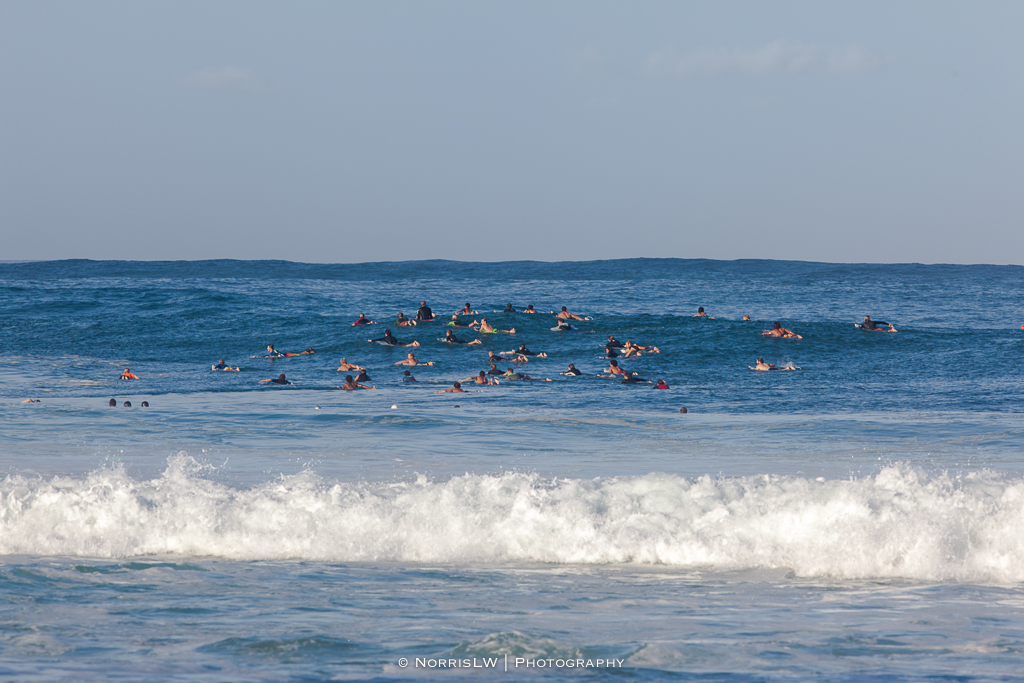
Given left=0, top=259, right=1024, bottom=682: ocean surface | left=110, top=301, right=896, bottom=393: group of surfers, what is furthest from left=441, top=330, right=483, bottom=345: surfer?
left=0, top=259, right=1024, bottom=682: ocean surface

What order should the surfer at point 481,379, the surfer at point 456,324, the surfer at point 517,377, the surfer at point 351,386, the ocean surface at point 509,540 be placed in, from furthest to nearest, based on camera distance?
the surfer at point 456,324 < the surfer at point 517,377 < the surfer at point 481,379 < the surfer at point 351,386 < the ocean surface at point 509,540

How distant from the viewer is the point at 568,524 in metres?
9.48

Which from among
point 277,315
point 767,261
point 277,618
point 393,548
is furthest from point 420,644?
point 767,261

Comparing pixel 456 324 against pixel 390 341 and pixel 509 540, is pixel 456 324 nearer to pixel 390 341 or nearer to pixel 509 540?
pixel 390 341

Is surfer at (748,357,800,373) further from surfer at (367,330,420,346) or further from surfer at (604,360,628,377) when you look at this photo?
surfer at (367,330,420,346)

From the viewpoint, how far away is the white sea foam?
8750mm

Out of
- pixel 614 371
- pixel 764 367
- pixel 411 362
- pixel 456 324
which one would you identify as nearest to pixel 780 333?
pixel 764 367

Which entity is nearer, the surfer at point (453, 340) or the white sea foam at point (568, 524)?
the white sea foam at point (568, 524)

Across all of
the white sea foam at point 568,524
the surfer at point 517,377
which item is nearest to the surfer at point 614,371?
the surfer at point 517,377

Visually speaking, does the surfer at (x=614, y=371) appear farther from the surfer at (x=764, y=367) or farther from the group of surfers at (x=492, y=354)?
the surfer at (x=764, y=367)

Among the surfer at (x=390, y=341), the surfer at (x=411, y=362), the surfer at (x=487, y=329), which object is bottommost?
the surfer at (x=411, y=362)

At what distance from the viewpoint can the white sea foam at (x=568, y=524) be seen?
8.75 m

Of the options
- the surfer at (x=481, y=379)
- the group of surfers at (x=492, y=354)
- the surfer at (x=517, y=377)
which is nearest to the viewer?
the surfer at (x=481, y=379)

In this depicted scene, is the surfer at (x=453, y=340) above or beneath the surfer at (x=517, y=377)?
above
